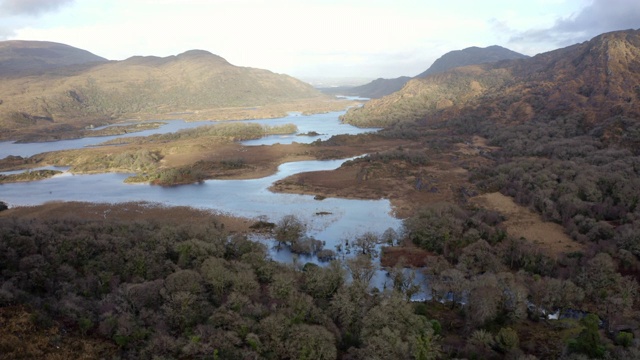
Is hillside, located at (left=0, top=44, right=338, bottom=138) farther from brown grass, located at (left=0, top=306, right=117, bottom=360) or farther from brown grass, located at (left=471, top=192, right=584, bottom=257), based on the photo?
brown grass, located at (left=471, top=192, right=584, bottom=257)

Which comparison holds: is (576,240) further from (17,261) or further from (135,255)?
(17,261)

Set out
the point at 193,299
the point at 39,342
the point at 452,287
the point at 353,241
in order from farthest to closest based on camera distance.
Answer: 1. the point at 353,241
2. the point at 452,287
3. the point at 193,299
4. the point at 39,342

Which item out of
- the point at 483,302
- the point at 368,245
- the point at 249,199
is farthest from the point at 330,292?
the point at 249,199

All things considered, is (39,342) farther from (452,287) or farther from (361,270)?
(452,287)

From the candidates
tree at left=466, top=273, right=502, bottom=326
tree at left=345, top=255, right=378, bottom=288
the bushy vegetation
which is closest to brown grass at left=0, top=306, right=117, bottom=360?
the bushy vegetation

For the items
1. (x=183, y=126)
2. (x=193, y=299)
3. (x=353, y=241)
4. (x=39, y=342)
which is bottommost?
(x=353, y=241)

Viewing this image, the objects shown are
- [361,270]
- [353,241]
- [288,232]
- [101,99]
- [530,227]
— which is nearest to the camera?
[361,270]

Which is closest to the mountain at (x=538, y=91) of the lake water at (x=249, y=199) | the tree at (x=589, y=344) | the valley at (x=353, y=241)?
the valley at (x=353, y=241)

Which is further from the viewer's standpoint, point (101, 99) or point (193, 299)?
point (101, 99)

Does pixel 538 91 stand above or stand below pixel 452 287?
above
